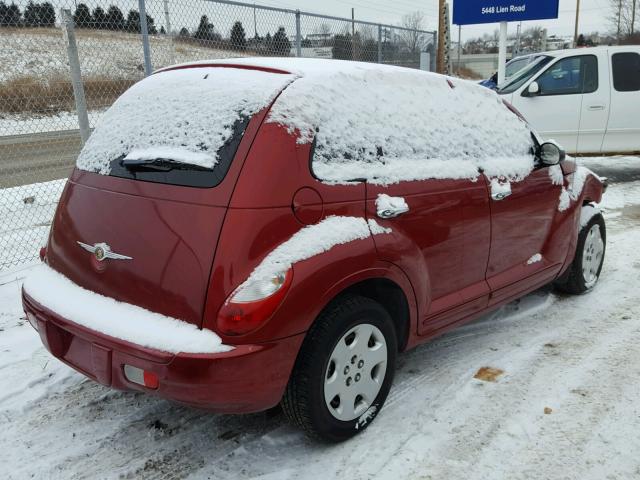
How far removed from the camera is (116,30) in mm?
7238

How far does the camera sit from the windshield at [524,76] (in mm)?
9430

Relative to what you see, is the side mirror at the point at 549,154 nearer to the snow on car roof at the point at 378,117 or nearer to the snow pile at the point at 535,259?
the snow on car roof at the point at 378,117

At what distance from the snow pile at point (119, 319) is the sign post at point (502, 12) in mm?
9508

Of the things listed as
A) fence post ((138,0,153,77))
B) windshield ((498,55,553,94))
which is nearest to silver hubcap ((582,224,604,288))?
fence post ((138,0,153,77))

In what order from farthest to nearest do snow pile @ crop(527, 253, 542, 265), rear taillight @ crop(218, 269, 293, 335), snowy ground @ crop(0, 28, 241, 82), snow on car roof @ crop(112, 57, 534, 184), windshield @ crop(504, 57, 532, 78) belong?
windshield @ crop(504, 57, 532, 78), snowy ground @ crop(0, 28, 241, 82), snow pile @ crop(527, 253, 542, 265), snow on car roof @ crop(112, 57, 534, 184), rear taillight @ crop(218, 269, 293, 335)

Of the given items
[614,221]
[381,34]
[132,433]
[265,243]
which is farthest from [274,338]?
[381,34]

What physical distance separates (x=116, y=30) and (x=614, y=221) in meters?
6.49

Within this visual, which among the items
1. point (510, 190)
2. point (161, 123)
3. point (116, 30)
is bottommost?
point (510, 190)

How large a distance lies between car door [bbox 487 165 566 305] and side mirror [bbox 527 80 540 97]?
5.47 m

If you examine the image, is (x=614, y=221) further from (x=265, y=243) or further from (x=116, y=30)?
(x=116, y=30)

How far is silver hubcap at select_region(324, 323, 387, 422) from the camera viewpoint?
8.78 ft

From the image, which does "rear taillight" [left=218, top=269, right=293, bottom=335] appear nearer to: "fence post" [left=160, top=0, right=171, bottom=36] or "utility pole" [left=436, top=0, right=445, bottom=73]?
"fence post" [left=160, top=0, right=171, bottom=36]

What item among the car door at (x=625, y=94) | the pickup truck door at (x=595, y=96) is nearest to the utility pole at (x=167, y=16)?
the pickup truck door at (x=595, y=96)

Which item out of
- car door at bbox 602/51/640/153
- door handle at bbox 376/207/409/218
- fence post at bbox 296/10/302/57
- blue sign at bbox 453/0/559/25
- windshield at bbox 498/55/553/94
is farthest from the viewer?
blue sign at bbox 453/0/559/25
